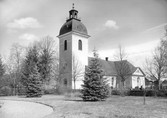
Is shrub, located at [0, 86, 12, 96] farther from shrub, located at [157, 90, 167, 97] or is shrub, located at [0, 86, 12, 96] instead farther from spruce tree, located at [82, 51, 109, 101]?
shrub, located at [157, 90, 167, 97]

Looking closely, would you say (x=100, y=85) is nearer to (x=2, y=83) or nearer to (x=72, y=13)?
(x=2, y=83)

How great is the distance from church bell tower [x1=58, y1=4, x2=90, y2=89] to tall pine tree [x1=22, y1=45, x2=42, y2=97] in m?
5.59

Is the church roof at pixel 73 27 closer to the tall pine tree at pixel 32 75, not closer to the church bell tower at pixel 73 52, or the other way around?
the church bell tower at pixel 73 52

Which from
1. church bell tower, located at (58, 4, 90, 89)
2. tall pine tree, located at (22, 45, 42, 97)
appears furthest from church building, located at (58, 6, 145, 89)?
tall pine tree, located at (22, 45, 42, 97)

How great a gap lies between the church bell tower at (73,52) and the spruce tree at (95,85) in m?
18.4

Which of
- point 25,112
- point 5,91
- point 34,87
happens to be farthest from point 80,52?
point 25,112

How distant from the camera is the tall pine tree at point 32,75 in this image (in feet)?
76.5

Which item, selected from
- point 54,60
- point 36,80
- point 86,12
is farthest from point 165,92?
point 54,60

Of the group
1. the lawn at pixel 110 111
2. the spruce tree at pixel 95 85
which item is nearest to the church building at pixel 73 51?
the spruce tree at pixel 95 85

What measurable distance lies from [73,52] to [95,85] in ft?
69.4

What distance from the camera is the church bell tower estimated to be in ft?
115

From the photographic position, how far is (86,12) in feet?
20.0

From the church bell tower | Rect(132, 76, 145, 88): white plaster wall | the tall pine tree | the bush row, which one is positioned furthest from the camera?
Rect(132, 76, 145, 88): white plaster wall

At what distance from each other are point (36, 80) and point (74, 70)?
37.5 feet
